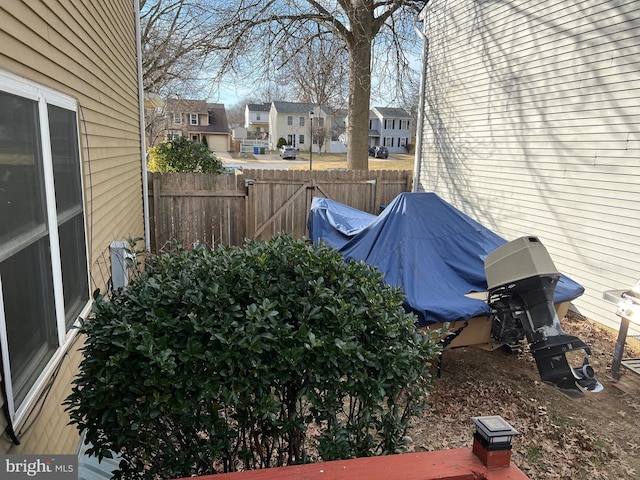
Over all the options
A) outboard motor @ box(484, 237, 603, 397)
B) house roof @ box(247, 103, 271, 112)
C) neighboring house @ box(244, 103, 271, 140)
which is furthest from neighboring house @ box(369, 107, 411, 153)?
outboard motor @ box(484, 237, 603, 397)

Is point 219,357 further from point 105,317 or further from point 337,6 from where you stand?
point 337,6

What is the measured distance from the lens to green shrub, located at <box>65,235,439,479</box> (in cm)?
184

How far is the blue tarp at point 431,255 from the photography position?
4.45 m

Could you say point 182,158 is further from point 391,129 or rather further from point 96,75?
point 391,129

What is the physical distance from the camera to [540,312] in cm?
404

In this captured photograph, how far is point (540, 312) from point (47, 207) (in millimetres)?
4017

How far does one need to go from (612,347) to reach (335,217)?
4617mm

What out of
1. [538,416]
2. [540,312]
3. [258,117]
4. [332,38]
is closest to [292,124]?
[258,117]

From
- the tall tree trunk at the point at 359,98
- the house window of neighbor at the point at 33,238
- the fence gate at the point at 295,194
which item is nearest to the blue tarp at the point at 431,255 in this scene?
the house window of neighbor at the point at 33,238

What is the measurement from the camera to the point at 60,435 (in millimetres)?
2664
